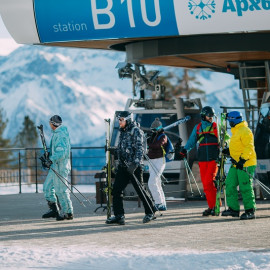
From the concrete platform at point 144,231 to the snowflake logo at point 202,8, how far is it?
5875 mm

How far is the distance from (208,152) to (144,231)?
2672 millimetres

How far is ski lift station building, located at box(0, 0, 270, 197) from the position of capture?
21.1 metres

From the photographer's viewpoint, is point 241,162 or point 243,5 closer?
point 241,162

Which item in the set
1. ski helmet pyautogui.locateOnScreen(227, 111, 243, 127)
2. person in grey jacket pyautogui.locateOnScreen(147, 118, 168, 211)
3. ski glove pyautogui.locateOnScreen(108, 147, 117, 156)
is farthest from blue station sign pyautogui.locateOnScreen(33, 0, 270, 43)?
ski glove pyautogui.locateOnScreen(108, 147, 117, 156)

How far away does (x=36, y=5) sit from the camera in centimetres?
2258

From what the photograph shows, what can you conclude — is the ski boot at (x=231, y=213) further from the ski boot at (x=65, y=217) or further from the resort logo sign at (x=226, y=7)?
the resort logo sign at (x=226, y=7)

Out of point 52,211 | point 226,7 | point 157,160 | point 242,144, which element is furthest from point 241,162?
point 226,7

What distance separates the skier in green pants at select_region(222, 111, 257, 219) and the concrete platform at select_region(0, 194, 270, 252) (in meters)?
0.40

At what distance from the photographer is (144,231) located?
12.8 metres

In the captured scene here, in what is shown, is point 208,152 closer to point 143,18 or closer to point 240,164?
point 240,164

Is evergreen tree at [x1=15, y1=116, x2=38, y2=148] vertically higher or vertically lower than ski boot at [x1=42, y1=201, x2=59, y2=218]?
higher

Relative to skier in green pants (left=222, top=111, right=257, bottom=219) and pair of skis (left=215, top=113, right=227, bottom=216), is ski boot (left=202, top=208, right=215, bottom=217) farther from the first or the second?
skier in green pants (left=222, top=111, right=257, bottom=219)

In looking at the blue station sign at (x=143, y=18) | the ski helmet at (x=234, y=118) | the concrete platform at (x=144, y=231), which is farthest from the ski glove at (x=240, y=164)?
the blue station sign at (x=143, y=18)

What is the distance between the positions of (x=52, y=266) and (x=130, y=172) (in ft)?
14.5
